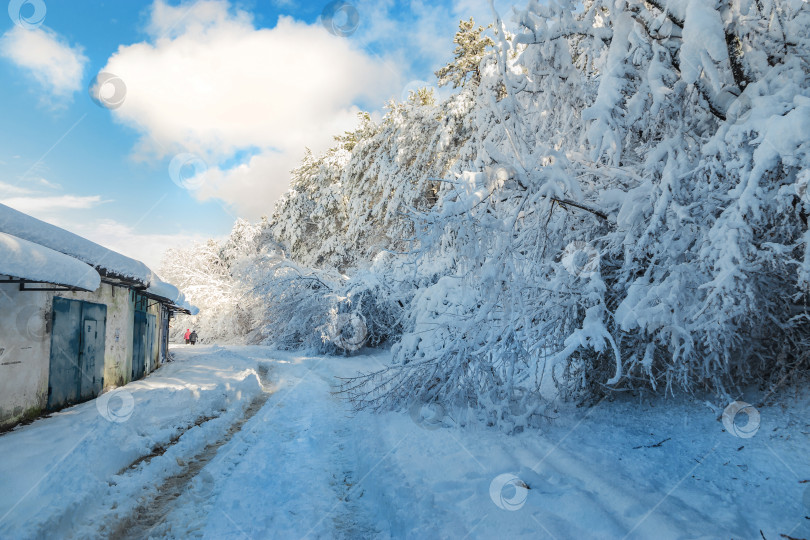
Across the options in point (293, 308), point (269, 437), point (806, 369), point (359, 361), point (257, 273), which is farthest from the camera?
point (257, 273)

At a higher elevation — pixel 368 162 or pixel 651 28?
pixel 368 162

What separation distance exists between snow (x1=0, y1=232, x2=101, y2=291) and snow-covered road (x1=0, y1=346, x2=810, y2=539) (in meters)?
2.40

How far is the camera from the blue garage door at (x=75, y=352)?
8883mm

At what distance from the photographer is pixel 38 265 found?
675cm

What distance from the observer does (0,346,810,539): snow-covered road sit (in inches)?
144

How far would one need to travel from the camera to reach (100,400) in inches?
386

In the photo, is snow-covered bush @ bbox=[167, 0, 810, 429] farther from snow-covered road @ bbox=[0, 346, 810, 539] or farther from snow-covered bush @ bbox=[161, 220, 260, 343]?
snow-covered bush @ bbox=[161, 220, 260, 343]

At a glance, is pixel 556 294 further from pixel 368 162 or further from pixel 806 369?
pixel 368 162

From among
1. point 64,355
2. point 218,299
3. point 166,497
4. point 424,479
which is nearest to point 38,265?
point 64,355

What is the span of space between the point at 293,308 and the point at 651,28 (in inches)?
736

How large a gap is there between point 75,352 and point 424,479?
8.87 m

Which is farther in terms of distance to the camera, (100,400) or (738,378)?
(100,400)

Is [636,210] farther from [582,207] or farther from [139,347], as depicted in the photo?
[139,347]

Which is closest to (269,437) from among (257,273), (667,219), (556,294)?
(556,294)
